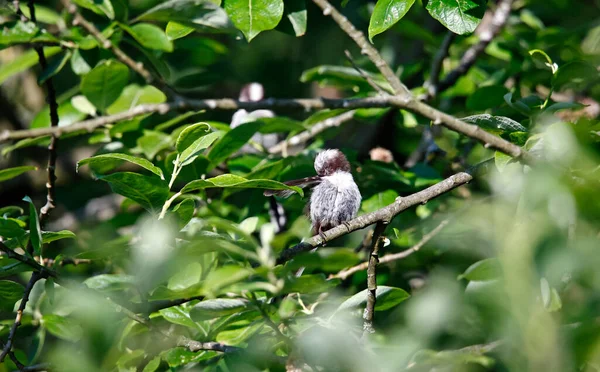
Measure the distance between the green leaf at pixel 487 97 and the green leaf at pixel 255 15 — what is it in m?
0.93

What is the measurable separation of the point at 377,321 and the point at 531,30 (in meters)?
1.80

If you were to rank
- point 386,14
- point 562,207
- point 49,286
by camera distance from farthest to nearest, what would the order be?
point 386,14, point 49,286, point 562,207

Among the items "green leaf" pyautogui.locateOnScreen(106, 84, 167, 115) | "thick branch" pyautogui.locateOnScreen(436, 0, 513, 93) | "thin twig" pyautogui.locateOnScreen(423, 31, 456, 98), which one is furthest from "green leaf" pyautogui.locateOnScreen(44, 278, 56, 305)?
"thick branch" pyautogui.locateOnScreen(436, 0, 513, 93)

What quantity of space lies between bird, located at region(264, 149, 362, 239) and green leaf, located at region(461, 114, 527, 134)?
0.68m

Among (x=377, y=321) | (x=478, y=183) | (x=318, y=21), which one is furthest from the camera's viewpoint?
(x=318, y=21)

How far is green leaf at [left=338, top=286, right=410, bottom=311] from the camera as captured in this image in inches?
65.1

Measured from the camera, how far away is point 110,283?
2.06 meters

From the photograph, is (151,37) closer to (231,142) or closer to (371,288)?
(231,142)

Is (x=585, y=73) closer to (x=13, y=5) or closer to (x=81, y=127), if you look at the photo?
(x=81, y=127)

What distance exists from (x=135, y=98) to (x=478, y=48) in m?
1.62

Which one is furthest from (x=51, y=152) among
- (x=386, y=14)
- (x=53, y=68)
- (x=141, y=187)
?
(x=386, y=14)

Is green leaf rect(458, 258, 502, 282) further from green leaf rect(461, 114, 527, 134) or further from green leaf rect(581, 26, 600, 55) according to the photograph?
green leaf rect(581, 26, 600, 55)

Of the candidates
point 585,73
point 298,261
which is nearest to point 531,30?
point 585,73

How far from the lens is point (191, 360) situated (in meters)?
1.74
